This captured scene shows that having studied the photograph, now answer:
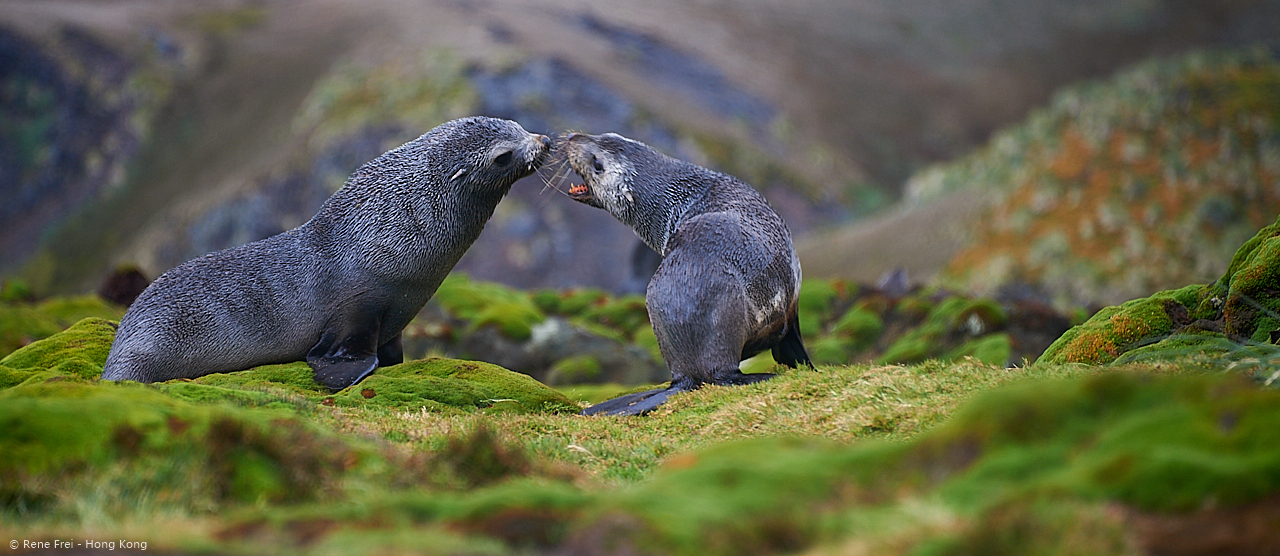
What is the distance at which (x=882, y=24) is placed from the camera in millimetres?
95938

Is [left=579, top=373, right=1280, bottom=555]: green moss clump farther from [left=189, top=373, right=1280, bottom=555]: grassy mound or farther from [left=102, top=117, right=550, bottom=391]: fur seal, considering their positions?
[left=102, top=117, right=550, bottom=391]: fur seal

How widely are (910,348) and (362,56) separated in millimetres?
47624

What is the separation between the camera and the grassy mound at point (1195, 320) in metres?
8.78

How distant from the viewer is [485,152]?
1289cm

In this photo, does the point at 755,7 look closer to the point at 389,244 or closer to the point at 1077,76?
the point at 1077,76

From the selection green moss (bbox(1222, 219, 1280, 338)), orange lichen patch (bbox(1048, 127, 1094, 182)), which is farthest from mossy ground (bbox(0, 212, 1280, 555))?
orange lichen patch (bbox(1048, 127, 1094, 182))

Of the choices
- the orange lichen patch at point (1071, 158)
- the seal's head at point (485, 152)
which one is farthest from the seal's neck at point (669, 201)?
the orange lichen patch at point (1071, 158)

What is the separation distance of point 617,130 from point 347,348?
43028mm

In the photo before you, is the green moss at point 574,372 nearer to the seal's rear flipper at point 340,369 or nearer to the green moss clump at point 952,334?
the green moss clump at point 952,334

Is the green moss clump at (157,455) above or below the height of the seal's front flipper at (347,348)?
above

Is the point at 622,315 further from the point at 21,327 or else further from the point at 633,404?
the point at 633,404

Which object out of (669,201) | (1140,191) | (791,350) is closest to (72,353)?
(669,201)

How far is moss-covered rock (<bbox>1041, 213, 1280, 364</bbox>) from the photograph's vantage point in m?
8.80

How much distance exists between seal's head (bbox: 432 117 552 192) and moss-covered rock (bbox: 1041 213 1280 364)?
6.50 metres
